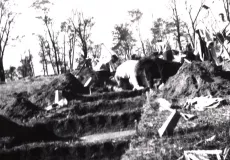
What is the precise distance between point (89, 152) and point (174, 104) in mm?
3365

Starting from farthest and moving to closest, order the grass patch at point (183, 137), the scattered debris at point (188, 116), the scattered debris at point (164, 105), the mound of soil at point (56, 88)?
the mound of soil at point (56, 88) < the scattered debris at point (164, 105) < the scattered debris at point (188, 116) < the grass patch at point (183, 137)

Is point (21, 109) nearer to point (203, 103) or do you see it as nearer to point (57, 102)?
point (57, 102)

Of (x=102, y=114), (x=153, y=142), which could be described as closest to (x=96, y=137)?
(x=102, y=114)

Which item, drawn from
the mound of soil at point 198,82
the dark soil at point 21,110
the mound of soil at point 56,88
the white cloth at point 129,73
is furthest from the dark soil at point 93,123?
the white cloth at point 129,73

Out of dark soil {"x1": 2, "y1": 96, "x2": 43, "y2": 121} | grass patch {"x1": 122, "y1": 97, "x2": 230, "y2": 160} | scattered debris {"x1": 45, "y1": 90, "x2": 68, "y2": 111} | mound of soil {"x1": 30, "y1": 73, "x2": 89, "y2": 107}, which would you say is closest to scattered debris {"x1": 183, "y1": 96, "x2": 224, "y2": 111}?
grass patch {"x1": 122, "y1": 97, "x2": 230, "y2": 160}

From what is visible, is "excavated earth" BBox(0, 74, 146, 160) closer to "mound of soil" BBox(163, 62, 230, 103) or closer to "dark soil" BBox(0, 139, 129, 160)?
"dark soil" BBox(0, 139, 129, 160)

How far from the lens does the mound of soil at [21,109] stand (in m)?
13.5

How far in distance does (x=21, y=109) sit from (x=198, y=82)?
8182 millimetres

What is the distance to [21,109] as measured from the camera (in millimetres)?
13961

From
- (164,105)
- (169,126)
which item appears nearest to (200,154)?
(169,126)

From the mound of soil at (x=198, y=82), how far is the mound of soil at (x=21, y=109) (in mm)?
6087

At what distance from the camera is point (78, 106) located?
1322cm

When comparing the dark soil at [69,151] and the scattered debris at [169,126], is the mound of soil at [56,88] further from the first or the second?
the scattered debris at [169,126]

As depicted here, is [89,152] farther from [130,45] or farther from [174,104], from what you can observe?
[130,45]
